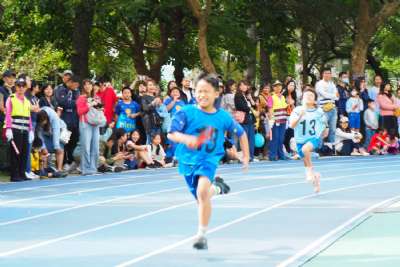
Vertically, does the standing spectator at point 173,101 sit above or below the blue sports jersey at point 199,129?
above

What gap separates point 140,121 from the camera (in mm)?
21953

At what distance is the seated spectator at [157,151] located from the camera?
21.9 meters

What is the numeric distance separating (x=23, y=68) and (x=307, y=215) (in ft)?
86.6

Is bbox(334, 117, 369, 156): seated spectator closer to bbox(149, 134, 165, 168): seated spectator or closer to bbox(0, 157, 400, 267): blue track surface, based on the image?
bbox(149, 134, 165, 168): seated spectator

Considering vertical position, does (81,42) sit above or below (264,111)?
above

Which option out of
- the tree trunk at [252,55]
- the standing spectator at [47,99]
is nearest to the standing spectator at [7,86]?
the standing spectator at [47,99]

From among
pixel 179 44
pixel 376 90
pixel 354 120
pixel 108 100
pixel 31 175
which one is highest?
pixel 179 44

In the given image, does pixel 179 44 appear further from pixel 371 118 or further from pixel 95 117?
pixel 95 117

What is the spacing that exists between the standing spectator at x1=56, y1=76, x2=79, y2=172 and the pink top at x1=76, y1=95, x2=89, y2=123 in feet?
0.50

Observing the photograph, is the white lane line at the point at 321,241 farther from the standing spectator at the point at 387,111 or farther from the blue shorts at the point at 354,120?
the standing spectator at the point at 387,111

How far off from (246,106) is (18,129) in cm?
676

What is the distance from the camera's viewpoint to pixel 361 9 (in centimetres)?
3266

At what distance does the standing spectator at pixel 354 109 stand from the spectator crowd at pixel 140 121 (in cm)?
3

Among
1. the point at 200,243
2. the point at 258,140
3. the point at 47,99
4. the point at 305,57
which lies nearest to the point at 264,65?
the point at 305,57
